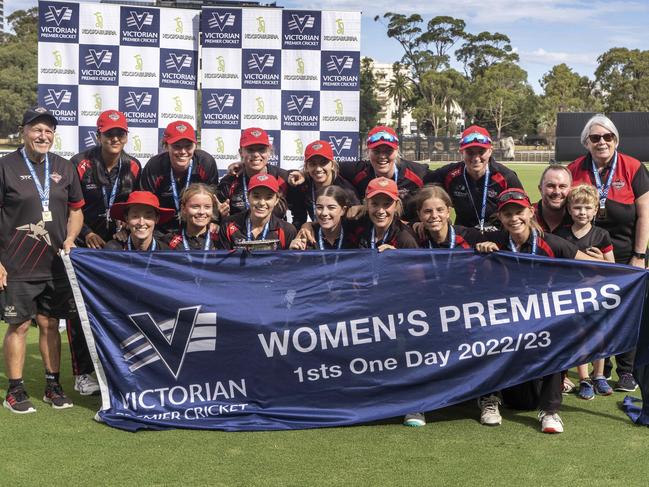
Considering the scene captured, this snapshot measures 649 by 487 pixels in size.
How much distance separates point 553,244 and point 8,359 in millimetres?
3797

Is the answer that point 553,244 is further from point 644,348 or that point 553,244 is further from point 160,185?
point 160,185

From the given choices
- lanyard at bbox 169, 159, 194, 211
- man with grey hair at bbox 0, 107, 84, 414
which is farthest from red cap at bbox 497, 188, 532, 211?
man with grey hair at bbox 0, 107, 84, 414

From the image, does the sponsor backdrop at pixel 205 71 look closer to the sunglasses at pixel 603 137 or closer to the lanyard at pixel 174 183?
the lanyard at pixel 174 183

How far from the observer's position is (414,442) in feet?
14.7

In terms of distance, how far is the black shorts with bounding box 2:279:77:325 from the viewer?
501cm

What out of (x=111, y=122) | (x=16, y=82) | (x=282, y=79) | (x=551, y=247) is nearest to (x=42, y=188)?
(x=111, y=122)

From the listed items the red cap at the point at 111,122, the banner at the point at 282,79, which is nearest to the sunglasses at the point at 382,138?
the red cap at the point at 111,122

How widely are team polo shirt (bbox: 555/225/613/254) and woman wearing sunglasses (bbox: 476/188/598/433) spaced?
182 millimetres

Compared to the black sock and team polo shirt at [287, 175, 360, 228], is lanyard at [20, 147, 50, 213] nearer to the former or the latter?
the black sock

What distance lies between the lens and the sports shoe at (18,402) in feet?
16.6

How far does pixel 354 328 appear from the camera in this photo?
4781 millimetres

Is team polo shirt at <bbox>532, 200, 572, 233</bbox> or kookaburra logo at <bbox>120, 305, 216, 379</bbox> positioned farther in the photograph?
team polo shirt at <bbox>532, 200, 572, 233</bbox>

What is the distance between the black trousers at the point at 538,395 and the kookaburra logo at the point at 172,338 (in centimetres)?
206

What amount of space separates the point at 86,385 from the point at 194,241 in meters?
1.42
